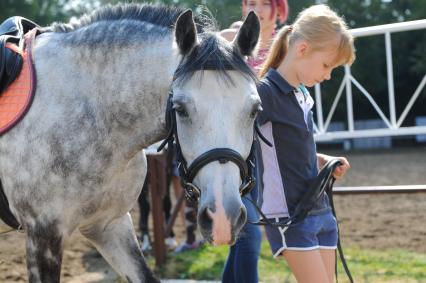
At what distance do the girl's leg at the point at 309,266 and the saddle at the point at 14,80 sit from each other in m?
1.34

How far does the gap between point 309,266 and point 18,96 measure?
4.85 ft

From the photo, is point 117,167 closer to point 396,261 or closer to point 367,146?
point 396,261

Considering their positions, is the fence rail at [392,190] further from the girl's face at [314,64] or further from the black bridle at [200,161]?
the black bridle at [200,161]

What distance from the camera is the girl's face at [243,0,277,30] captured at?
3.49 meters

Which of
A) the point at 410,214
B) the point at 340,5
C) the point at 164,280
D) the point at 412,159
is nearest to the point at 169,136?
the point at 164,280

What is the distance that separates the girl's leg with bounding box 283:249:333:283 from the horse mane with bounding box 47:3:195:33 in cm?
114

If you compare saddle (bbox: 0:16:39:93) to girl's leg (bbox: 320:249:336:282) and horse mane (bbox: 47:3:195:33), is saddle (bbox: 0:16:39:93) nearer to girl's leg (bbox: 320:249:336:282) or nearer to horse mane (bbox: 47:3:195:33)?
horse mane (bbox: 47:3:195:33)

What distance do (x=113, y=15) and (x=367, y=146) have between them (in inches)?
807

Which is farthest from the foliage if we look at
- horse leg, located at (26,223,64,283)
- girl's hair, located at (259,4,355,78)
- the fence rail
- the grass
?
horse leg, located at (26,223,64,283)

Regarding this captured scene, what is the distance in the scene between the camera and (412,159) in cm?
1556

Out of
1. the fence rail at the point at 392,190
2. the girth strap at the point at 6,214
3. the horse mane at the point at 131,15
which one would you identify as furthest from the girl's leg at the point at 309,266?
the fence rail at the point at 392,190

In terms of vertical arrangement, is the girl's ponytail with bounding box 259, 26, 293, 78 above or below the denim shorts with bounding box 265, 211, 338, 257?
above

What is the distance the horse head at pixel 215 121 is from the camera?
7.14ft

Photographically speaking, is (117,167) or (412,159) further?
(412,159)
